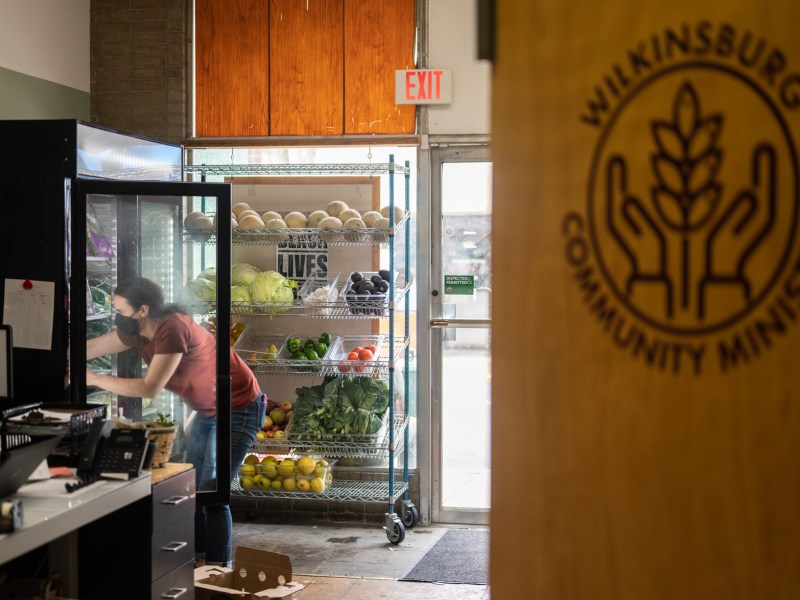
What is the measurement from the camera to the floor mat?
4740 mm

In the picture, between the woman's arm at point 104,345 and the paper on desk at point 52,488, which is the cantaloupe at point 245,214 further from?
the paper on desk at point 52,488

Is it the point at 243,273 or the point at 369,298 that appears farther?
the point at 243,273

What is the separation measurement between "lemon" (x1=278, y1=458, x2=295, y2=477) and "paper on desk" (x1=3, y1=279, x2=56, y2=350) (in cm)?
178

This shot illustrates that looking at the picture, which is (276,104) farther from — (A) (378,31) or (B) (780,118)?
(B) (780,118)

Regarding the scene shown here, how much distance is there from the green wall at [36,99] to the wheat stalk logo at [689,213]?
15.5 ft

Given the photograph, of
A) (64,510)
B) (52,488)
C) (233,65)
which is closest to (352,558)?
(52,488)

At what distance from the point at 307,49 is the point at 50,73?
5.17 feet

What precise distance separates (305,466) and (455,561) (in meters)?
1.07

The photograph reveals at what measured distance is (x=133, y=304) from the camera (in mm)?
4336

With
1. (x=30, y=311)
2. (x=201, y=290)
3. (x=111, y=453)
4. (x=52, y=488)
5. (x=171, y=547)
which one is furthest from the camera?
(x=201, y=290)

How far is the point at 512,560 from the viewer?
1.02m

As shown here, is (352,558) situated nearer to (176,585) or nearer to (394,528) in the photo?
(394,528)

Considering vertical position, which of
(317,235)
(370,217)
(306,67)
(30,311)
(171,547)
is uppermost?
(306,67)

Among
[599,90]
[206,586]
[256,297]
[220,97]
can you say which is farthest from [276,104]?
[599,90]
